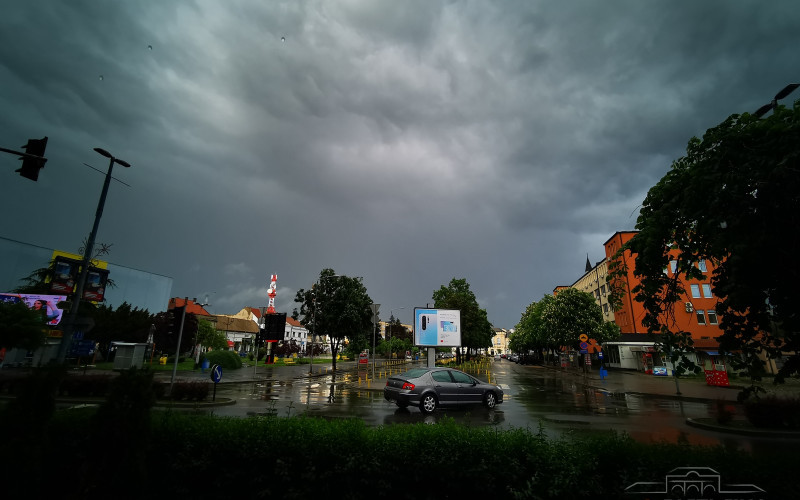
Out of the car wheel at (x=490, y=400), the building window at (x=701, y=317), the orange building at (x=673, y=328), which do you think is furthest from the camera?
the building window at (x=701, y=317)

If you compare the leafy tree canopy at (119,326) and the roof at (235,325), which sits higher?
the roof at (235,325)

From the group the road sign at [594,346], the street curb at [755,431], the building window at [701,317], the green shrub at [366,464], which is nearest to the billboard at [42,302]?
the green shrub at [366,464]

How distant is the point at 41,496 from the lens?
4668mm

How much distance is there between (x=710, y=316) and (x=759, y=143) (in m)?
54.0

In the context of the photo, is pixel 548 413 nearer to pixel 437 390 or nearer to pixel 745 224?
pixel 437 390

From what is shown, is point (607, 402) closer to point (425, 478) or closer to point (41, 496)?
point (425, 478)

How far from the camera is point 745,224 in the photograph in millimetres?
5293

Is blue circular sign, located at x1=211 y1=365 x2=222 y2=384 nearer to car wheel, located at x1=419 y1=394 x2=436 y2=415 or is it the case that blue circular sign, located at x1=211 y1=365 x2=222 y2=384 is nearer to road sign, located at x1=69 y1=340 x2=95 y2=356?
car wheel, located at x1=419 y1=394 x2=436 y2=415

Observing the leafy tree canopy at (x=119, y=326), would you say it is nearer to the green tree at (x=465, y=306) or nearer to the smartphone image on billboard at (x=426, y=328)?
the smartphone image on billboard at (x=426, y=328)

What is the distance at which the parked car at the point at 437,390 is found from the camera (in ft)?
46.5

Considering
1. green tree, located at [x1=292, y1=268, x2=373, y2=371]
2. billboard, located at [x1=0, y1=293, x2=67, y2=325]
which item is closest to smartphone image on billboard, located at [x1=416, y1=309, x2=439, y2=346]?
green tree, located at [x1=292, y1=268, x2=373, y2=371]

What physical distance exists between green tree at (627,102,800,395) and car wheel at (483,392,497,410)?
9694 mm

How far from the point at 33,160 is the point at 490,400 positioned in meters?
17.3

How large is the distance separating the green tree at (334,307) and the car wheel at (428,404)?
23642 mm
